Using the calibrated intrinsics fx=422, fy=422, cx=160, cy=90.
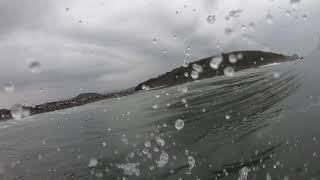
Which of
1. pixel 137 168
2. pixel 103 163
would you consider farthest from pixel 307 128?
pixel 103 163

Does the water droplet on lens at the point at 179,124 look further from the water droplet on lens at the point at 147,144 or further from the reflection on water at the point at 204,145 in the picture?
the water droplet on lens at the point at 147,144

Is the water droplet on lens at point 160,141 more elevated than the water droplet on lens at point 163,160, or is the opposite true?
the water droplet on lens at point 160,141

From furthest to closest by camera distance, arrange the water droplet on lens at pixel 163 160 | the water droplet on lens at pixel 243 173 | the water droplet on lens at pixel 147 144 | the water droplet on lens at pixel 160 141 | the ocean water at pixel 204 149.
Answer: the water droplet on lens at pixel 147 144, the water droplet on lens at pixel 160 141, the water droplet on lens at pixel 163 160, the ocean water at pixel 204 149, the water droplet on lens at pixel 243 173

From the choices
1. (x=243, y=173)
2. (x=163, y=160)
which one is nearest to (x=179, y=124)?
(x=163, y=160)

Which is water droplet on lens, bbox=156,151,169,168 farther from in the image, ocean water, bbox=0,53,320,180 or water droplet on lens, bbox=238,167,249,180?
water droplet on lens, bbox=238,167,249,180

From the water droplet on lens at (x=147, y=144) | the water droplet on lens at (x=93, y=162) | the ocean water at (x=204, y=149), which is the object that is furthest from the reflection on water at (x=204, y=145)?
the water droplet on lens at (x=93, y=162)

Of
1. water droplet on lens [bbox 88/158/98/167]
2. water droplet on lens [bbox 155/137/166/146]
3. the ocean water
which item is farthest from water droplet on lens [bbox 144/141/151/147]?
water droplet on lens [bbox 88/158/98/167]

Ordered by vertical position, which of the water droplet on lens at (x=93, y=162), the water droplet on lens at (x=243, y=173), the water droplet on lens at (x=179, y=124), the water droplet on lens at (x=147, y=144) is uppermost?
the water droplet on lens at (x=179, y=124)

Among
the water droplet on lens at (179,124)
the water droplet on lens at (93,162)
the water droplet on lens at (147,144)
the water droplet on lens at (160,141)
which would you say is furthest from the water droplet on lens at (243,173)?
the water droplet on lens at (179,124)

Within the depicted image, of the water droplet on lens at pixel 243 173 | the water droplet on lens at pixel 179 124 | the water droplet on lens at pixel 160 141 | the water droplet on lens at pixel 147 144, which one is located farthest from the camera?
the water droplet on lens at pixel 179 124

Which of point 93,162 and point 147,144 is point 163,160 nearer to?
point 93,162

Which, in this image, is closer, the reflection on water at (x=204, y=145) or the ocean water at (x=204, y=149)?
the ocean water at (x=204, y=149)

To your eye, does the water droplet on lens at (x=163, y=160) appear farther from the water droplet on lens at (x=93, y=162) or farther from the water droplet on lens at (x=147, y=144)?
the water droplet on lens at (x=93, y=162)

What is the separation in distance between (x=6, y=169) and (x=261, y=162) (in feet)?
37.8
